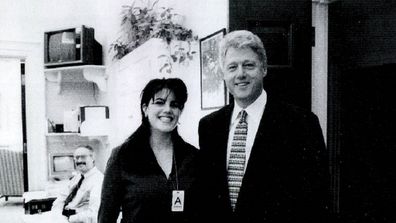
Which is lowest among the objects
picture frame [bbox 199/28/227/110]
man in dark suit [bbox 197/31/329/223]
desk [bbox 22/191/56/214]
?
desk [bbox 22/191/56/214]

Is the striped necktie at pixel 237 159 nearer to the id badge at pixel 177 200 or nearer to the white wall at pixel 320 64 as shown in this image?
the id badge at pixel 177 200

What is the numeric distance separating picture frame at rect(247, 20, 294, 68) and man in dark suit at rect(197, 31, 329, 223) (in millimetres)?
413

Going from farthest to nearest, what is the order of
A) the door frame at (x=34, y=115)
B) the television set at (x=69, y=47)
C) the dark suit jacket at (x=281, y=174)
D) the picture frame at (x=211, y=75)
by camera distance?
the door frame at (x=34, y=115)
the television set at (x=69, y=47)
the picture frame at (x=211, y=75)
the dark suit jacket at (x=281, y=174)

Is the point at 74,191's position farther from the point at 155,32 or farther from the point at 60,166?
the point at 155,32

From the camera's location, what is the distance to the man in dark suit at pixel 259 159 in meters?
1.39

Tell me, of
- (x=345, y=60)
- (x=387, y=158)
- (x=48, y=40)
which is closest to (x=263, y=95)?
(x=387, y=158)

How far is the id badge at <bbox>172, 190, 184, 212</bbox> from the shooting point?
143 centimetres

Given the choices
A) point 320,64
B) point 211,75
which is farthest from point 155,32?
point 320,64

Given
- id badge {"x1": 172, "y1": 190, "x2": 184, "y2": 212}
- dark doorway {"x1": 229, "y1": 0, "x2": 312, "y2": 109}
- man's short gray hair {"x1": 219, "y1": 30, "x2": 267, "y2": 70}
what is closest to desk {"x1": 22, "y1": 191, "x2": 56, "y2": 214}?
id badge {"x1": 172, "y1": 190, "x2": 184, "y2": 212}

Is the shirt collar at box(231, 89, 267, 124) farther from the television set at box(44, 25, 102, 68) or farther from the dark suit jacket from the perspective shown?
the television set at box(44, 25, 102, 68)

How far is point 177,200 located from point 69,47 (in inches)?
86.8

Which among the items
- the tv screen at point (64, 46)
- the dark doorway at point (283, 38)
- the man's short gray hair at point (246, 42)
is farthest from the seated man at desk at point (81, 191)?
the man's short gray hair at point (246, 42)

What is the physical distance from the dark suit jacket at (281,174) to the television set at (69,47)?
6.90ft

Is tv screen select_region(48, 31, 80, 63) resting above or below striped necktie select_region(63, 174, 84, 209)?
above
